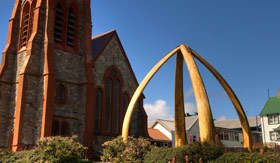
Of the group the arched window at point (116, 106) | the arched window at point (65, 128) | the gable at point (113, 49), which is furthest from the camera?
the gable at point (113, 49)

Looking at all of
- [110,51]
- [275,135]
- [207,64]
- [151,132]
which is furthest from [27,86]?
[275,135]

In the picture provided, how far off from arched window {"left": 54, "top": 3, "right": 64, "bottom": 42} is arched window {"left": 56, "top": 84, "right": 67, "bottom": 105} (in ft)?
16.6

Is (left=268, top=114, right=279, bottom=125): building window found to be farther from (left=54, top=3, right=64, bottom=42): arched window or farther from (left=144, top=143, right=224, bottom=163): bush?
(left=144, top=143, right=224, bottom=163): bush

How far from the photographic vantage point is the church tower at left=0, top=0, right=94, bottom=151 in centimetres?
3041

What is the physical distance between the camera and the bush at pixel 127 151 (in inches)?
825

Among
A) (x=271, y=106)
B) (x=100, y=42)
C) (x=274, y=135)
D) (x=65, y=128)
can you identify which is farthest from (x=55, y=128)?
(x=271, y=106)

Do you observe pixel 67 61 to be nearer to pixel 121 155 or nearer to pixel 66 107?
pixel 66 107

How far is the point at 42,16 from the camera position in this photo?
3381 cm

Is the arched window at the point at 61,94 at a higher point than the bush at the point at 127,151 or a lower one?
higher

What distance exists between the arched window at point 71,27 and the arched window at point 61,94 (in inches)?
205

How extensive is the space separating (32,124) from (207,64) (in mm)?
16843

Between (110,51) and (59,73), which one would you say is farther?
(110,51)

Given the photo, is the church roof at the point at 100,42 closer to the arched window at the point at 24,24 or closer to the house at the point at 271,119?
the arched window at the point at 24,24

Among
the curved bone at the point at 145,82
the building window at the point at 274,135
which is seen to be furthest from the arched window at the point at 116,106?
the building window at the point at 274,135
